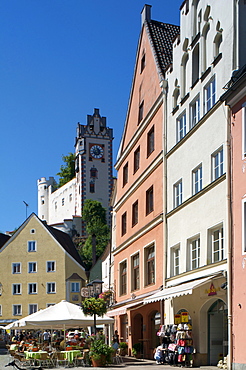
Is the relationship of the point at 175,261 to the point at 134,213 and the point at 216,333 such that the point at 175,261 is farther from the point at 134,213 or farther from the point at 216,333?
the point at 134,213

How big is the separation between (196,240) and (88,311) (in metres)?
5.64

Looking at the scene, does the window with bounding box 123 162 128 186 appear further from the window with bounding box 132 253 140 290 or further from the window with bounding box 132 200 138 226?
the window with bounding box 132 253 140 290

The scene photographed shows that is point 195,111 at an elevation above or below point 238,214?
above

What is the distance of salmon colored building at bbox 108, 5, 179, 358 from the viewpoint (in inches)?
1133

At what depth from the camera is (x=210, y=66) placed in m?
22.2

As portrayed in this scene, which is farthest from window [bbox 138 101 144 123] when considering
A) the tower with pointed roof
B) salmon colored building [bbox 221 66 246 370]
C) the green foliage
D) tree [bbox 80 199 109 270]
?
the tower with pointed roof

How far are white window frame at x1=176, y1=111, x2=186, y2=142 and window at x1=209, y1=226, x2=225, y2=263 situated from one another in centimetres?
596

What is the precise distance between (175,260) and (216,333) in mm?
4881

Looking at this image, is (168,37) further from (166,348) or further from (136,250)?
(166,348)

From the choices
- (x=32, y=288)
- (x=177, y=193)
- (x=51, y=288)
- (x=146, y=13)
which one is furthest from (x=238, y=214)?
(x=32, y=288)

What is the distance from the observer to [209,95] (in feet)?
73.7

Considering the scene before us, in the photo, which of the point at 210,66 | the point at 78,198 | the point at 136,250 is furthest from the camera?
the point at 78,198

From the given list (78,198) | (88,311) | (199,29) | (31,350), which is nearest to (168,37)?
(199,29)

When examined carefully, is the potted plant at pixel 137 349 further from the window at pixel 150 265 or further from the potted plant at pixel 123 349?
the window at pixel 150 265
